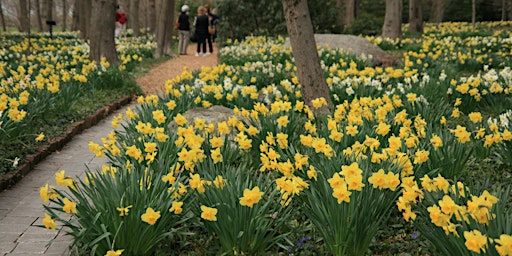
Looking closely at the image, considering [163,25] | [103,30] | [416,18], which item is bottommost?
[103,30]

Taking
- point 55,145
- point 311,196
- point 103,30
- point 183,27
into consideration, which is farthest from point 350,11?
point 311,196

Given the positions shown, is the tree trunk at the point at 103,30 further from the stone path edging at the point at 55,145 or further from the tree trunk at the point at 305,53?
the tree trunk at the point at 305,53

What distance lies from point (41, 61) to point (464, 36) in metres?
11.5

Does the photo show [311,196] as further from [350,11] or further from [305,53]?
[350,11]

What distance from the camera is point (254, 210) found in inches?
118

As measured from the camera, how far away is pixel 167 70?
13.5 meters

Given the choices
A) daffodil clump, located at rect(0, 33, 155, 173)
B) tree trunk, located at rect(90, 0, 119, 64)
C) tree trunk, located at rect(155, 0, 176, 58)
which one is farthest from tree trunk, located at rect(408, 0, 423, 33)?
daffodil clump, located at rect(0, 33, 155, 173)

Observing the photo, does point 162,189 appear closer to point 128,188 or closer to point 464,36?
point 128,188

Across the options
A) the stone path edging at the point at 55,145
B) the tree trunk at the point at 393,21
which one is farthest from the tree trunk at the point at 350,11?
the stone path edging at the point at 55,145

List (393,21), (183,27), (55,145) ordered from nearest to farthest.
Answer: (55,145) < (393,21) < (183,27)

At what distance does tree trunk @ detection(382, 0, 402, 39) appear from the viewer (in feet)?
53.0

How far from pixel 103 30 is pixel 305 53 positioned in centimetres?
674

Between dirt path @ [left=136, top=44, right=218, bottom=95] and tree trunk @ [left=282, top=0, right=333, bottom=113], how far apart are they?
3.36 meters

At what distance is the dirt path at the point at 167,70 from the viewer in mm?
11300
